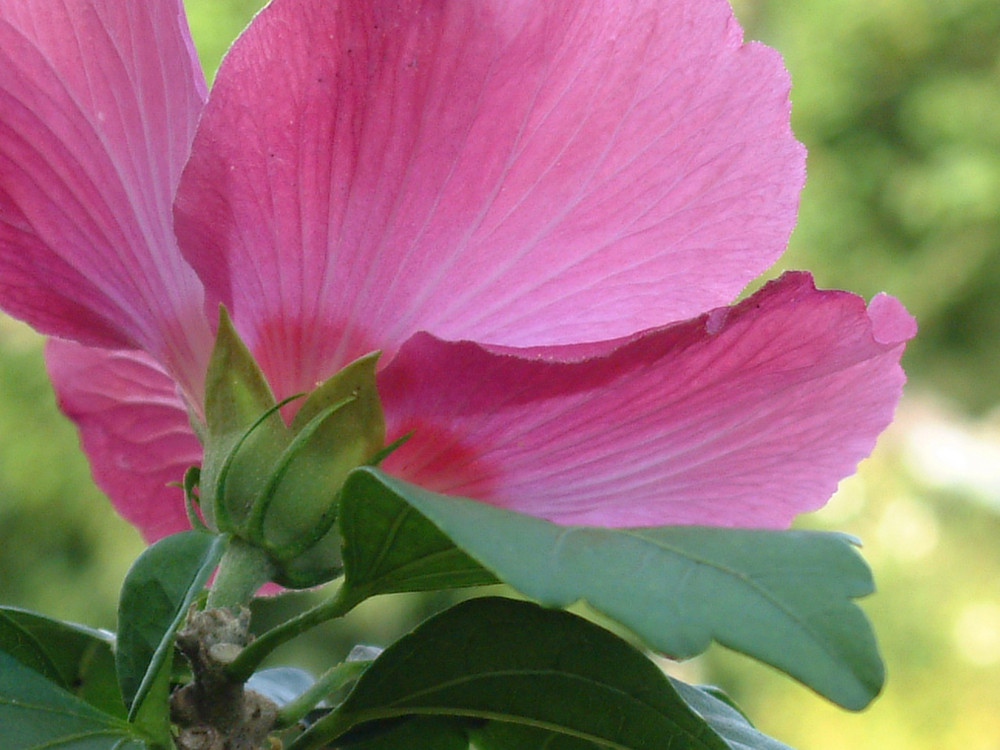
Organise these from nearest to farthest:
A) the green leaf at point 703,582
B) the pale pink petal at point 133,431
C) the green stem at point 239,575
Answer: the green leaf at point 703,582
the green stem at point 239,575
the pale pink petal at point 133,431

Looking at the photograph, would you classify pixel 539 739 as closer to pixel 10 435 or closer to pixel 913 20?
pixel 10 435

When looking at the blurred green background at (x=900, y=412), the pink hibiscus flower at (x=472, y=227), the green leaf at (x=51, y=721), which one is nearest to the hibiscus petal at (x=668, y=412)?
the pink hibiscus flower at (x=472, y=227)

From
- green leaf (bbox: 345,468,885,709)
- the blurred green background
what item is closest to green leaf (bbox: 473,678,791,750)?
green leaf (bbox: 345,468,885,709)

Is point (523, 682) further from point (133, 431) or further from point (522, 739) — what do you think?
point (133, 431)

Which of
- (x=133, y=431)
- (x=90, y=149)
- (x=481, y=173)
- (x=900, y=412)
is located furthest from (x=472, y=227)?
(x=900, y=412)

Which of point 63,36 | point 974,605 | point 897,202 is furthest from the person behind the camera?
point 897,202

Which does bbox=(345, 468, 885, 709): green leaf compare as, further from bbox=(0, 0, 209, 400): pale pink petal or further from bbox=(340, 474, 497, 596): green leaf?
bbox=(0, 0, 209, 400): pale pink petal

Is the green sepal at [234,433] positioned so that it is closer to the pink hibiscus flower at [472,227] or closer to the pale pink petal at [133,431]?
the pink hibiscus flower at [472,227]

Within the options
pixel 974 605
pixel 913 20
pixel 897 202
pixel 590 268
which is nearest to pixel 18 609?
pixel 590 268
